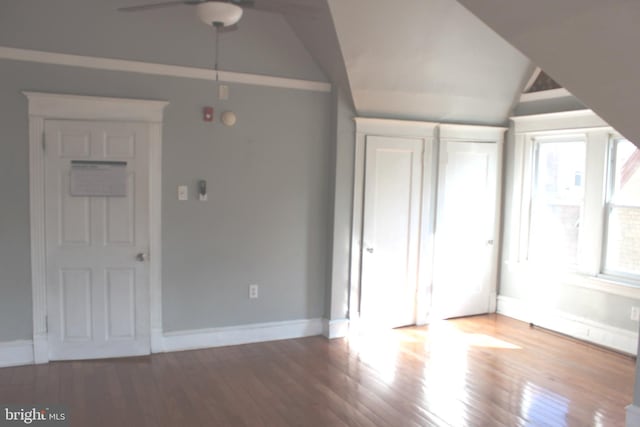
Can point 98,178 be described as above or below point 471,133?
below

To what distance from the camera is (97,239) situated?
13.7ft

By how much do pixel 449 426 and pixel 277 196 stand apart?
2441 mm

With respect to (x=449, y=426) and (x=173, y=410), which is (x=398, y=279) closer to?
(x=449, y=426)

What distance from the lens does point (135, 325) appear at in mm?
4316

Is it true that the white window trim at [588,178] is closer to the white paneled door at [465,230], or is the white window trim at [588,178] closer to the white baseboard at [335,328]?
the white paneled door at [465,230]

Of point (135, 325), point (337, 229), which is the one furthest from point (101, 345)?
point (337, 229)

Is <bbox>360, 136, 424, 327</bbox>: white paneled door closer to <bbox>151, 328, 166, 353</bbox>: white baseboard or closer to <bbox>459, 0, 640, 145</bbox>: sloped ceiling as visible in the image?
<bbox>151, 328, 166, 353</bbox>: white baseboard

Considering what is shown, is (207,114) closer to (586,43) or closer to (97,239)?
(97,239)

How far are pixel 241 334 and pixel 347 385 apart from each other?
1281 millimetres

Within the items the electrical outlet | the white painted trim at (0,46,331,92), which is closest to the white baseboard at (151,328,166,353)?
the electrical outlet

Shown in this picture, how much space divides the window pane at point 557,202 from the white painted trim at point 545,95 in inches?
18.6

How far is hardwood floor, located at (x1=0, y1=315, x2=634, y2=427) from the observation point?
3355mm

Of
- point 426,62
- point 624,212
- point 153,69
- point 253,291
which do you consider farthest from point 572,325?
point 153,69

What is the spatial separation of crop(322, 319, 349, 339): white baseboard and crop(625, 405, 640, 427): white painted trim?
2434mm
